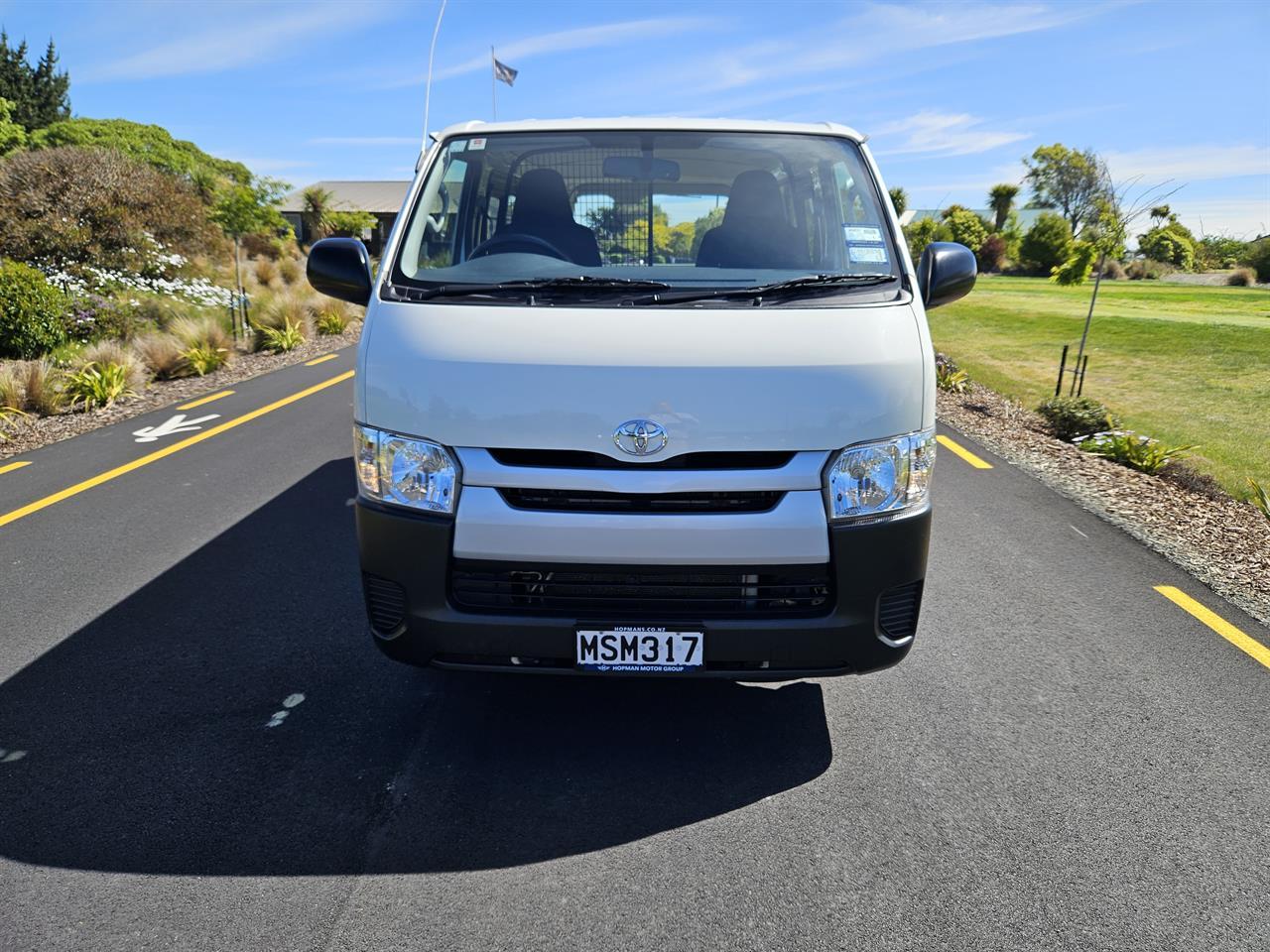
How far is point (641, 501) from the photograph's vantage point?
294cm

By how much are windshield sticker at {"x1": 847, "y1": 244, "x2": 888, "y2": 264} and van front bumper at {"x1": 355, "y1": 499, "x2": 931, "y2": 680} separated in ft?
3.56

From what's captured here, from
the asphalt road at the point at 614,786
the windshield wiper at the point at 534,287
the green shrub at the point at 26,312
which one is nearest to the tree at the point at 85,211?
the green shrub at the point at 26,312

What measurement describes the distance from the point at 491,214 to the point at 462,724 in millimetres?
2174

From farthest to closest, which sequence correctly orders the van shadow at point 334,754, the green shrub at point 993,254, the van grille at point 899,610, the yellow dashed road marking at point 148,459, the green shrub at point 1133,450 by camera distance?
the green shrub at point 993,254 → the green shrub at point 1133,450 → the yellow dashed road marking at point 148,459 → the van grille at point 899,610 → the van shadow at point 334,754

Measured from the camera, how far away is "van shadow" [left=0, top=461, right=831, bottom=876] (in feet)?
9.38

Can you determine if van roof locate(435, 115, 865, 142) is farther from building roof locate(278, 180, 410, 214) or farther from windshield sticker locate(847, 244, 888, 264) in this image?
building roof locate(278, 180, 410, 214)

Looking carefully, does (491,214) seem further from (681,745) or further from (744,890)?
(744,890)

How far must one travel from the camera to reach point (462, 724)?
356 cm

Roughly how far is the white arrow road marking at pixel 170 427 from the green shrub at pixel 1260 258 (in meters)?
33.3

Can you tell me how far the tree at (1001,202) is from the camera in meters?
65.0

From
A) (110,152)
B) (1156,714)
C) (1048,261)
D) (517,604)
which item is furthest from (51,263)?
(1048,261)

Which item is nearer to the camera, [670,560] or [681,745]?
[670,560]

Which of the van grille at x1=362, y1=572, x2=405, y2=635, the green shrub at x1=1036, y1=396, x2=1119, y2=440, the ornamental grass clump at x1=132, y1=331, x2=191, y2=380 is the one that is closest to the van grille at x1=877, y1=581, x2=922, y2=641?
the van grille at x1=362, y1=572, x2=405, y2=635

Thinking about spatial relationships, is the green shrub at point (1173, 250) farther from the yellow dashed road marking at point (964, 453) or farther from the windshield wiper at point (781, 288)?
the windshield wiper at point (781, 288)
